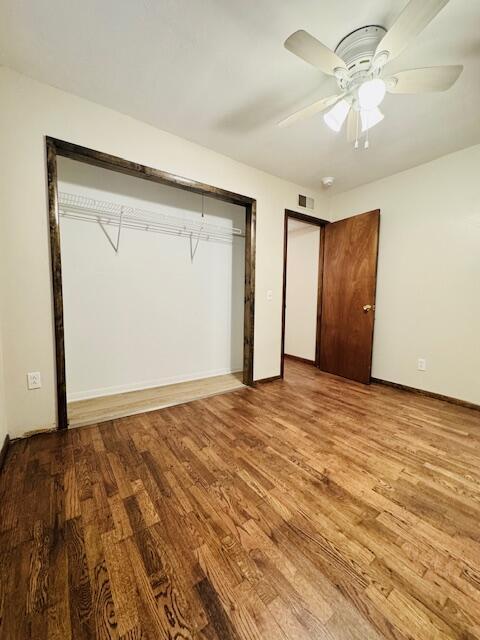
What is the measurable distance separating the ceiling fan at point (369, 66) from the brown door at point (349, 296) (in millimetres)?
1668

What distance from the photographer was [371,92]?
133cm

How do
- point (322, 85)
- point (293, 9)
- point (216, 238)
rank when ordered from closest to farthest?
point (293, 9)
point (322, 85)
point (216, 238)

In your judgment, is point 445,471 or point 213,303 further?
Answer: point 213,303

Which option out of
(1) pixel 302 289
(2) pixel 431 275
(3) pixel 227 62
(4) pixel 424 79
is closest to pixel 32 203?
(3) pixel 227 62

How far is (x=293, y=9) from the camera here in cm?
124

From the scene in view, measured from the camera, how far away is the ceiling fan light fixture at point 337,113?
1.56m

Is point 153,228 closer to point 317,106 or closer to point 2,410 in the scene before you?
point 317,106

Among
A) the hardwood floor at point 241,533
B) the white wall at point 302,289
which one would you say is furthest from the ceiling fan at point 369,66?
the white wall at point 302,289

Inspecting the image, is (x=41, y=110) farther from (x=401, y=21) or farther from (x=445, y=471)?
(x=445, y=471)

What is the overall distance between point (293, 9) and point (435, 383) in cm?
322

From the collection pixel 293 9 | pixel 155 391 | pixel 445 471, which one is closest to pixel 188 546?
pixel 445 471

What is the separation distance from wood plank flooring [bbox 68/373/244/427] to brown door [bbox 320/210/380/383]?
141 cm

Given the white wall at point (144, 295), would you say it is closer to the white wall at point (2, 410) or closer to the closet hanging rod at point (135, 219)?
the closet hanging rod at point (135, 219)

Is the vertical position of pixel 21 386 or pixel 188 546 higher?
pixel 21 386
